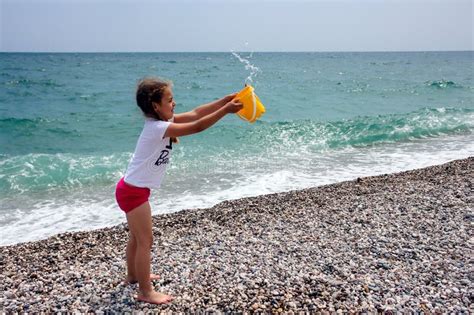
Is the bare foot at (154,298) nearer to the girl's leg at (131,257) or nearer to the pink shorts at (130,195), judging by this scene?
the girl's leg at (131,257)

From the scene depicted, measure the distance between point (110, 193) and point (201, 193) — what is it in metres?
1.89

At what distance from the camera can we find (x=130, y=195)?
139 inches

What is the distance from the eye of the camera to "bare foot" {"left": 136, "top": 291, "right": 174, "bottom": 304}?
12.2 ft

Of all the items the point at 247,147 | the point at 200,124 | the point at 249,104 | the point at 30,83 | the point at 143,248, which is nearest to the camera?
→ the point at 200,124

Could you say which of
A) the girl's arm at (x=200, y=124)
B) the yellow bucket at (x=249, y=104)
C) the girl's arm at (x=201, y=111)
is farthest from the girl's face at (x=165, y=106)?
the yellow bucket at (x=249, y=104)

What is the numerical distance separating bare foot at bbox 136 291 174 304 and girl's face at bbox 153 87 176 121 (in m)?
1.50

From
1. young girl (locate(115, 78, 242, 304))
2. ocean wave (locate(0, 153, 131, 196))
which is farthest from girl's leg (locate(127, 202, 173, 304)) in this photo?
ocean wave (locate(0, 153, 131, 196))

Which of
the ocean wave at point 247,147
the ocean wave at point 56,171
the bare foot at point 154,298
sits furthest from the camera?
the ocean wave at point 247,147

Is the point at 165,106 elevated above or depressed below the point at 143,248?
above

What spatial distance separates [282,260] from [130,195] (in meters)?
1.81

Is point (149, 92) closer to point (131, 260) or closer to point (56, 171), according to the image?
point (131, 260)

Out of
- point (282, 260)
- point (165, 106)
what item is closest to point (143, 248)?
point (165, 106)

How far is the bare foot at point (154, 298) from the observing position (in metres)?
3.72

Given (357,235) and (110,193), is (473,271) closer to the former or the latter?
(357,235)
